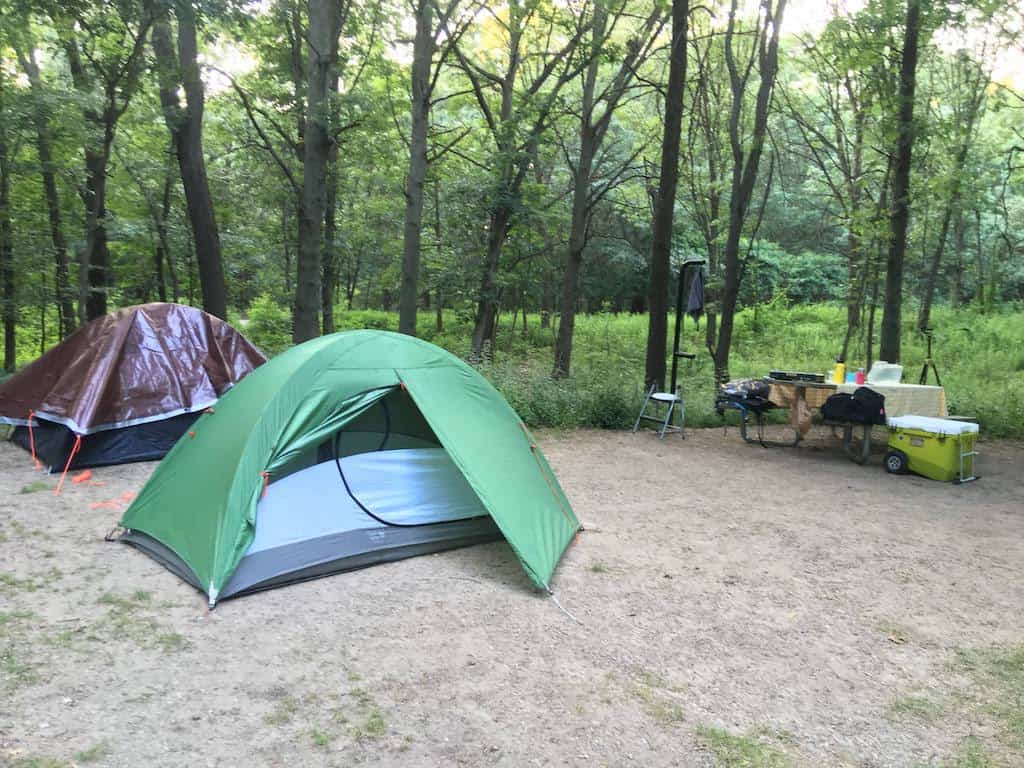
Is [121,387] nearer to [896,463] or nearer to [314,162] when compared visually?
[314,162]

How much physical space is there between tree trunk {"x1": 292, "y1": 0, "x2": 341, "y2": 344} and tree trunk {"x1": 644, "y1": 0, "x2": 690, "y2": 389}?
4553 millimetres

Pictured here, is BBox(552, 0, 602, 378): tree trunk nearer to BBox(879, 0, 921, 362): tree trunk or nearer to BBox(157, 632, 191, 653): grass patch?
BBox(879, 0, 921, 362): tree trunk

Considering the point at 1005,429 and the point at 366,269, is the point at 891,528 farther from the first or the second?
the point at 366,269

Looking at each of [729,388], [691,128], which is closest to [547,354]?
[691,128]

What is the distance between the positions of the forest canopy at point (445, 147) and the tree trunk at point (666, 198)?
31mm

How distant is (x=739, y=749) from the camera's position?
2.56 m

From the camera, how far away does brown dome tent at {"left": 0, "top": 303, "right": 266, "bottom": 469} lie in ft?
20.4

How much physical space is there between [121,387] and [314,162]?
3900 mm

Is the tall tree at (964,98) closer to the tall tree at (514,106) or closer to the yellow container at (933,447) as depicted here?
the yellow container at (933,447)

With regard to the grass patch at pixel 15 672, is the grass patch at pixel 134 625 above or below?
below

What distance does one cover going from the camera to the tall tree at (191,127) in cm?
891

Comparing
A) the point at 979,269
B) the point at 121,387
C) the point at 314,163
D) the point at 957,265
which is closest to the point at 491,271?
the point at 314,163

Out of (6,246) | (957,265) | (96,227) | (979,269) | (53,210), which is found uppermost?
(957,265)

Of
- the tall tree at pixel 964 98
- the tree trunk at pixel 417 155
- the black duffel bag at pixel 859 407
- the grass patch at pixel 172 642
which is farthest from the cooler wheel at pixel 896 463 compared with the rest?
the grass patch at pixel 172 642
